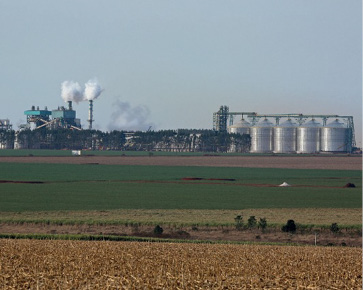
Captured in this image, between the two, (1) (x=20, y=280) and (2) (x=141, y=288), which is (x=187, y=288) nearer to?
(2) (x=141, y=288)

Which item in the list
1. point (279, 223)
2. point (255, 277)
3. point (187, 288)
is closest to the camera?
point (187, 288)

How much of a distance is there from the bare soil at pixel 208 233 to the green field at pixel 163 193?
960 centimetres

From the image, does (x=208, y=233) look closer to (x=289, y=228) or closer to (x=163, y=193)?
(x=289, y=228)

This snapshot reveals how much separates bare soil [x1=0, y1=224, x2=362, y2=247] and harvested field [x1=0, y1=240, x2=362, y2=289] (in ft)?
44.4

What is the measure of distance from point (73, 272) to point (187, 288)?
12.6ft

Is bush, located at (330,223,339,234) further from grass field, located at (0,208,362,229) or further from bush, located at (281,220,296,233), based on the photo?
bush, located at (281,220,296,233)

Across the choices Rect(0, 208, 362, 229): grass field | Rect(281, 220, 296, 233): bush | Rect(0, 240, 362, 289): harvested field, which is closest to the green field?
Rect(0, 208, 362, 229): grass field

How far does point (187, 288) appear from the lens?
1759 cm

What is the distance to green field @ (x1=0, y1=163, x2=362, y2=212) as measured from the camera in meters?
58.8

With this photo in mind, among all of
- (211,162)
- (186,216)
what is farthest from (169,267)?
(211,162)

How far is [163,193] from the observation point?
7012cm

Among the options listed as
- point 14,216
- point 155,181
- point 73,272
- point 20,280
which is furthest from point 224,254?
point 155,181

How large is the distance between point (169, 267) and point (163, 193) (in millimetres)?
48687

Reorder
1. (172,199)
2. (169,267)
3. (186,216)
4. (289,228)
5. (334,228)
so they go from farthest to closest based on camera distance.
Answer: (172,199) → (186,216) → (289,228) → (334,228) → (169,267)
